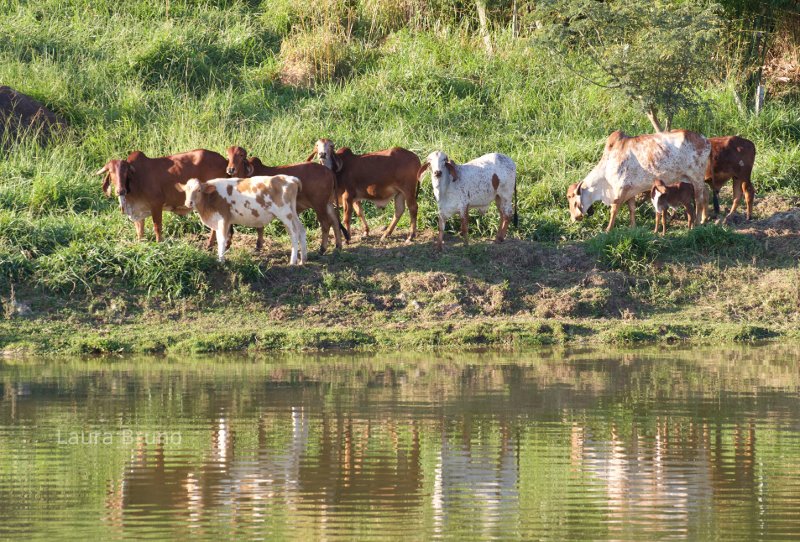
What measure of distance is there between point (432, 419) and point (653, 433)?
156cm

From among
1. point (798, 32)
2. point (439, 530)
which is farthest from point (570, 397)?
point (798, 32)

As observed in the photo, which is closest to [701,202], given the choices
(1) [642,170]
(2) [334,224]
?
(1) [642,170]

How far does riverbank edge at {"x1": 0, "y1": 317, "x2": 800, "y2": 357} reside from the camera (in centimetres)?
1284

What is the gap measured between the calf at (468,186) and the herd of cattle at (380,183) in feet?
0.04

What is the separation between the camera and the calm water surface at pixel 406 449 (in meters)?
7.18

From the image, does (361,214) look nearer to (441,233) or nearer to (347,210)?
(347,210)

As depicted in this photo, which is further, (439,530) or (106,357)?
(106,357)

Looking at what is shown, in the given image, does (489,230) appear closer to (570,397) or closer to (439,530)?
(570,397)

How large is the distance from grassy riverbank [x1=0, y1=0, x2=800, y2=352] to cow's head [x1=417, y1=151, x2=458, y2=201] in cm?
68

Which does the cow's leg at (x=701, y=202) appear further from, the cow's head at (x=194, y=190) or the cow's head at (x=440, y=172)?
the cow's head at (x=194, y=190)

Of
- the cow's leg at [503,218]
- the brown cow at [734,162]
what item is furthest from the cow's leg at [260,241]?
the brown cow at [734,162]

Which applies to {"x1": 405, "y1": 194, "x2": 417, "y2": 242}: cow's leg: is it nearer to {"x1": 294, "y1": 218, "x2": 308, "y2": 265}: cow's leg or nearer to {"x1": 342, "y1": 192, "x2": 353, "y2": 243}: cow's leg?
{"x1": 342, "y1": 192, "x2": 353, "y2": 243}: cow's leg

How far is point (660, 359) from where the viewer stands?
12.0m

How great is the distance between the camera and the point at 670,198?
15.6 meters
